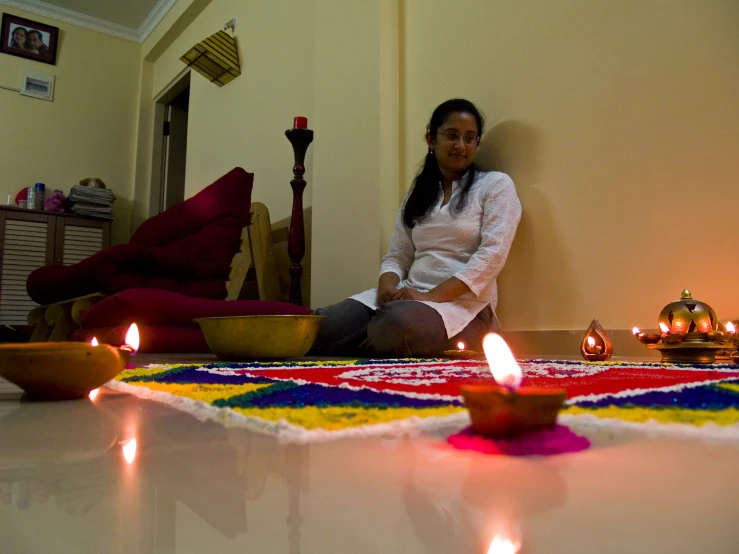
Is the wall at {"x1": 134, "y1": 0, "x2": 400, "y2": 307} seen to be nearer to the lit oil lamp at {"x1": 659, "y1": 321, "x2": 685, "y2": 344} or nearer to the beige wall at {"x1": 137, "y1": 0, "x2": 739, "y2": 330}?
the beige wall at {"x1": 137, "y1": 0, "x2": 739, "y2": 330}

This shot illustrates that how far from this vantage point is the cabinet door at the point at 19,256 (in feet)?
11.2

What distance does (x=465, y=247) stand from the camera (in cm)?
155

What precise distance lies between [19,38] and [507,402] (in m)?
4.63

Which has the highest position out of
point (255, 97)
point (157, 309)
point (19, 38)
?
point (19, 38)

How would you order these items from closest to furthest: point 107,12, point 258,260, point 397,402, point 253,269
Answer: point 397,402 < point 258,260 < point 253,269 < point 107,12

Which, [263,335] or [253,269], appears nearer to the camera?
[263,335]

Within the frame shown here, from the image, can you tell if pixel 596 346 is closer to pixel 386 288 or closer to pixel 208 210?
pixel 386 288

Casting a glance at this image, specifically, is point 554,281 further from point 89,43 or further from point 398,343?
point 89,43

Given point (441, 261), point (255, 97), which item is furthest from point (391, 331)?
point (255, 97)

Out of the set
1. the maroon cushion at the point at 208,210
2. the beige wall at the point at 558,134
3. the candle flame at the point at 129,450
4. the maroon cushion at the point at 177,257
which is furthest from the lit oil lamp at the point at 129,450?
the maroon cushion at the point at 208,210

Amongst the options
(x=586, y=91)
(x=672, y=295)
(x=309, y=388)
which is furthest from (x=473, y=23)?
(x=309, y=388)

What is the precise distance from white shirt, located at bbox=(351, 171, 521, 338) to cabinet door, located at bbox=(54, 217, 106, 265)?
9.08 feet

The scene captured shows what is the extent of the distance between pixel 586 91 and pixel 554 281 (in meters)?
0.50

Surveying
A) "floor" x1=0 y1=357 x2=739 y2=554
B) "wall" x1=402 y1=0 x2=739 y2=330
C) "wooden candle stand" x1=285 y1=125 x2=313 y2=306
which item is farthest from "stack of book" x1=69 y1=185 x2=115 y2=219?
"floor" x1=0 y1=357 x2=739 y2=554
